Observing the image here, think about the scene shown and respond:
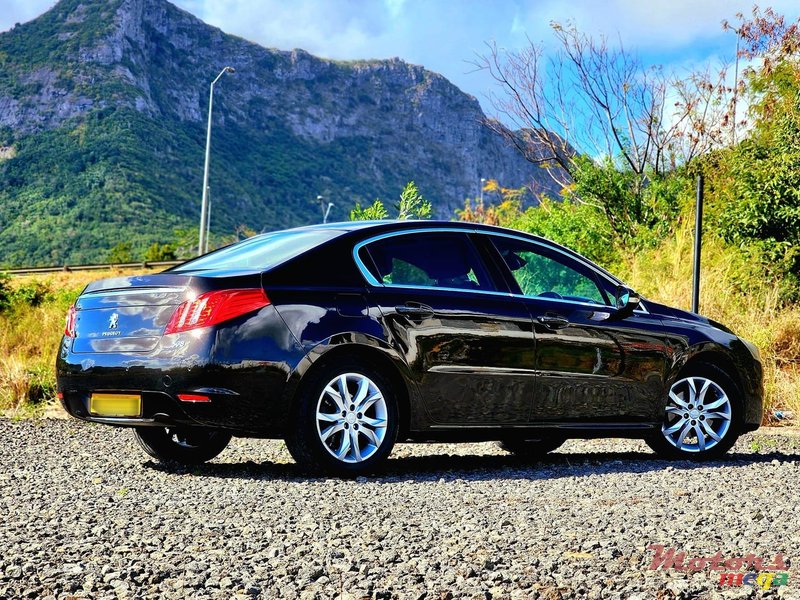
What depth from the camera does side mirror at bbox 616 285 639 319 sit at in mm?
7855

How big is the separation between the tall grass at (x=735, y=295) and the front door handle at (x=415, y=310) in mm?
5858

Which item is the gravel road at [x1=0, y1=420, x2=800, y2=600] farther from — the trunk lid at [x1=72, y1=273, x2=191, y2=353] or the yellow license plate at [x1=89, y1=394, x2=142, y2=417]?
the trunk lid at [x1=72, y1=273, x2=191, y2=353]

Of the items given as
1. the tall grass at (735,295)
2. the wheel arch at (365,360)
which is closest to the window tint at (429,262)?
the wheel arch at (365,360)

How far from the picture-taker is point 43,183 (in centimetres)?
8875

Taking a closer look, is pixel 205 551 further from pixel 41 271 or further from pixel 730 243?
pixel 41 271

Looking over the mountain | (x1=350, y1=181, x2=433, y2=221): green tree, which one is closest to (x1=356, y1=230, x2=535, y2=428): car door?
(x1=350, y1=181, x2=433, y2=221): green tree

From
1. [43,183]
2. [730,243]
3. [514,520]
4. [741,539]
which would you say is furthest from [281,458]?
[43,183]

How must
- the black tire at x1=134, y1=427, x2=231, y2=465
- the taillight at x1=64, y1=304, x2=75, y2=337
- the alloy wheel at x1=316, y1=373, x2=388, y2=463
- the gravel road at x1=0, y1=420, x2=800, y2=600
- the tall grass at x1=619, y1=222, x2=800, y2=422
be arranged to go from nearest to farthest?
the gravel road at x1=0, y1=420, x2=800, y2=600
the alloy wheel at x1=316, y1=373, x2=388, y2=463
the taillight at x1=64, y1=304, x2=75, y2=337
the black tire at x1=134, y1=427, x2=231, y2=465
the tall grass at x1=619, y1=222, x2=800, y2=422

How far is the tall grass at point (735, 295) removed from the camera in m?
12.4

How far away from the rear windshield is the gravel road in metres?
1.33

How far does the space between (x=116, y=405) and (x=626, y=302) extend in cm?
364

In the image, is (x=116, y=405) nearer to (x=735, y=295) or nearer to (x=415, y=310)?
(x=415, y=310)

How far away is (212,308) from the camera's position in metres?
6.35

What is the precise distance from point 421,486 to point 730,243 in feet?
39.5
